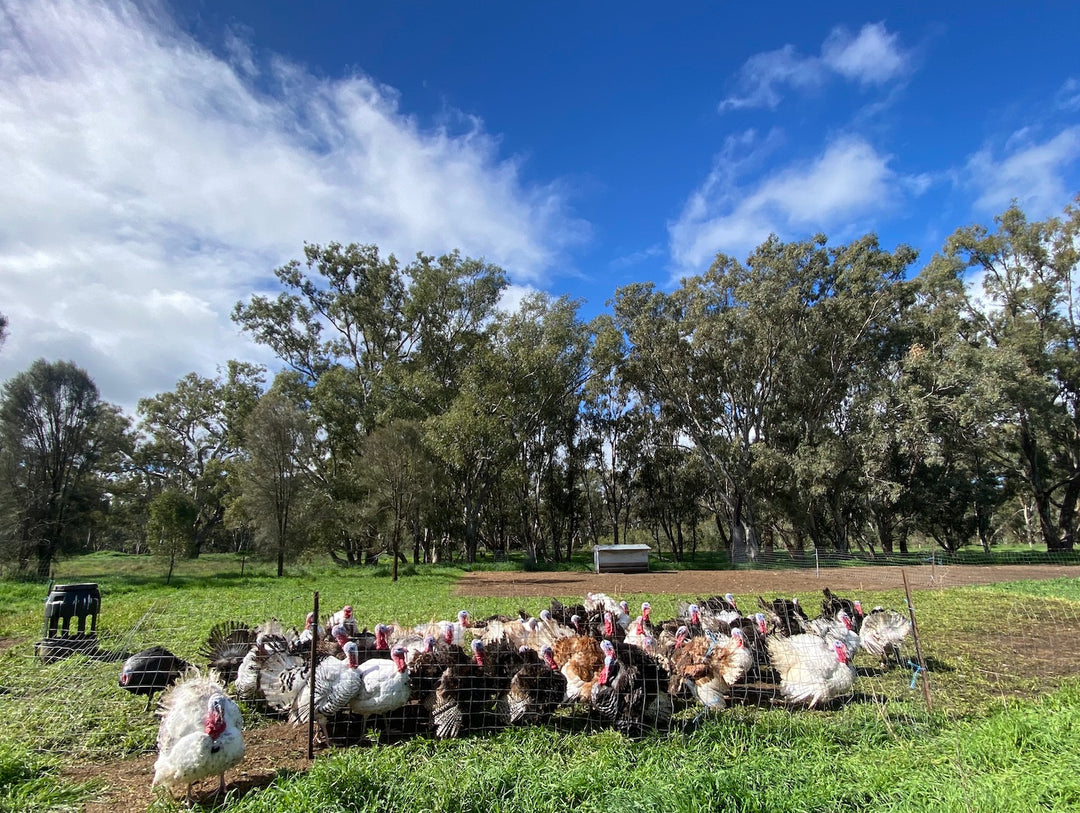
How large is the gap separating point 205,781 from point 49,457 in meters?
33.2

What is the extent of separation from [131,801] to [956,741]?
5748 millimetres

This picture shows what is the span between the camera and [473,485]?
3259 centimetres

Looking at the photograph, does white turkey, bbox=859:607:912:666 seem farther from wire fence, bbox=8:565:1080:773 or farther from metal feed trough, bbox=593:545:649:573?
metal feed trough, bbox=593:545:649:573

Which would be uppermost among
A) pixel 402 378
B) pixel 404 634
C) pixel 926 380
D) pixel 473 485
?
pixel 402 378

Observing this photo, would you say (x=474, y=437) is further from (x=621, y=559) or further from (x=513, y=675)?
(x=513, y=675)

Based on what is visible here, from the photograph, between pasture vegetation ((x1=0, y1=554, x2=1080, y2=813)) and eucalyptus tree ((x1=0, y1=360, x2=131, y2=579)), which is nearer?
pasture vegetation ((x1=0, y1=554, x2=1080, y2=813))

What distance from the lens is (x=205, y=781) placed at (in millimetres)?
4043

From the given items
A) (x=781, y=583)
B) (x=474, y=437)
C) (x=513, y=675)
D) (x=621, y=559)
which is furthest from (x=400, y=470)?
(x=513, y=675)

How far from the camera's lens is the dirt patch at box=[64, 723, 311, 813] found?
371cm

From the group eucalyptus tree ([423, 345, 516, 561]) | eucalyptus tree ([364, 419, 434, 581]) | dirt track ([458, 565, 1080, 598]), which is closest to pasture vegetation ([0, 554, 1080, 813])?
dirt track ([458, 565, 1080, 598])

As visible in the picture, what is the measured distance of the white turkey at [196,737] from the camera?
139 inches

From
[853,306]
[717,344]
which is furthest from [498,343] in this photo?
[853,306]

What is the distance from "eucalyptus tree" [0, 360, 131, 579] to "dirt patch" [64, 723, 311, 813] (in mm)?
26962

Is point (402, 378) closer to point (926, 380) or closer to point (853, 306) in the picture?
point (853, 306)
